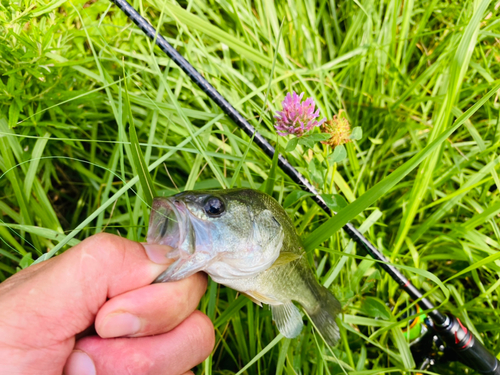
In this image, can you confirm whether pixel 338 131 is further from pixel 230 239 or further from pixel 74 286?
pixel 74 286

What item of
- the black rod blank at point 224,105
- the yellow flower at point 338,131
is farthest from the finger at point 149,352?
the yellow flower at point 338,131

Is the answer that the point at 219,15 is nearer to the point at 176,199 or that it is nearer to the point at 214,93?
the point at 214,93

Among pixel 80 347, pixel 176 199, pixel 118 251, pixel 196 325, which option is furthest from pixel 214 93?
pixel 80 347

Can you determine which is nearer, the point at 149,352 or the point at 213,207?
the point at 213,207

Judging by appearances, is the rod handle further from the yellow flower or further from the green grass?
the yellow flower

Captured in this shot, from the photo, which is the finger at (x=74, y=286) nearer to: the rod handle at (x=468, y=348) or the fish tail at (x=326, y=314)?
the fish tail at (x=326, y=314)

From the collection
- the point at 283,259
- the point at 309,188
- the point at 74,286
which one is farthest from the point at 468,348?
the point at 74,286
